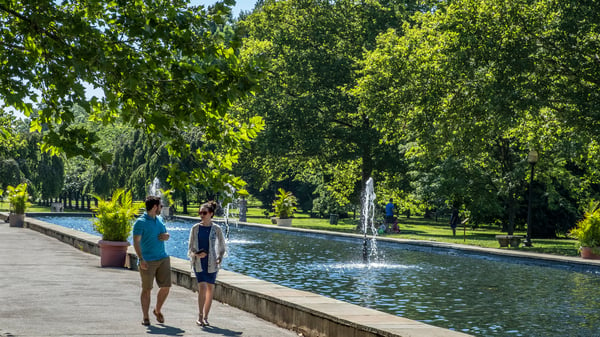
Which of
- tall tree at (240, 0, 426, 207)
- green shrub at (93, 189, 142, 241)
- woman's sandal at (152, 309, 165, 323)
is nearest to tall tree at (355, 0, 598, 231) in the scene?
tall tree at (240, 0, 426, 207)

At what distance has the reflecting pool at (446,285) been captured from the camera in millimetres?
12984

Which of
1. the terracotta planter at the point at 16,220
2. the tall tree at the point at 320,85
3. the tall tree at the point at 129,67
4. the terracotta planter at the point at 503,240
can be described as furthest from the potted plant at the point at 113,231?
the tall tree at the point at 320,85

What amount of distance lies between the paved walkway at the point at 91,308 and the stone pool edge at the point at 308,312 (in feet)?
0.57

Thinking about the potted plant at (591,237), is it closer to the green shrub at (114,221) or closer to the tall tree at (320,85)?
the green shrub at (114,221)

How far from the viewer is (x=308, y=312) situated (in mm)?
9570

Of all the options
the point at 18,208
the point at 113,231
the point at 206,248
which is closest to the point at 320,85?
the point at 18,208

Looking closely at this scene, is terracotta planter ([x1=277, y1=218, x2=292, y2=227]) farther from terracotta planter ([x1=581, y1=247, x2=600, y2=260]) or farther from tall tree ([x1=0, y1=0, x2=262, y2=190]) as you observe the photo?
tall tree ([x1=0, y1=0, x2=262, y2=190])

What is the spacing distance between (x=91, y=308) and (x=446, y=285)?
949 cm

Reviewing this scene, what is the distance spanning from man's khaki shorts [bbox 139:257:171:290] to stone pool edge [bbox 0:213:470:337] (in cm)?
147

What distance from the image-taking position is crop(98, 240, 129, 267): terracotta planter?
17.8 metres

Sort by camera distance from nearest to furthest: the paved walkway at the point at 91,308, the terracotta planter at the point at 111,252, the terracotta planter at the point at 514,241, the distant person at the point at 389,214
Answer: the paved walkway at the point at 91,308, the terracotta planter at the point at 111,252, the terracotta planter at the point at 514,241, the distant person at the point at 389,214

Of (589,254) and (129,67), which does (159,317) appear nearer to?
(129,67)

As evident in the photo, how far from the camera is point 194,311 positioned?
11.2 meters

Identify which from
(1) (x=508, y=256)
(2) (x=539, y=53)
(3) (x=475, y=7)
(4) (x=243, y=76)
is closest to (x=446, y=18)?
(3) (x=475, y=7)
